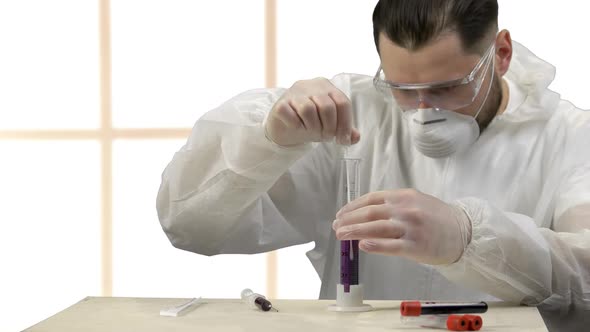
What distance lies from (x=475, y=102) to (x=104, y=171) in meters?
1.95

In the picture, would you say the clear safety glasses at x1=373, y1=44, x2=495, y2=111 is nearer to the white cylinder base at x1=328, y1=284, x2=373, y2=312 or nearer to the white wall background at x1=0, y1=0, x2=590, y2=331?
the white cylinder base at x1=328, y1=284, x2=373, y2=312

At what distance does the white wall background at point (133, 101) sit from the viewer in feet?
10.8

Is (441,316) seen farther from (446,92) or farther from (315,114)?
(446,92)

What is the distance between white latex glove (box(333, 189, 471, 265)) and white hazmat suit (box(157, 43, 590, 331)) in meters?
0.25

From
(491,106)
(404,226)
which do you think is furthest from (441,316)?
A: (491,106)

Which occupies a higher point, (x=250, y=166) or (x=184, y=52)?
(x=184, y=52)

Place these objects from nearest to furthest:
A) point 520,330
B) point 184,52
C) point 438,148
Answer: point 520,330 < point 438,148 < point 184,52

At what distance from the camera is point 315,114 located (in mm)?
1522

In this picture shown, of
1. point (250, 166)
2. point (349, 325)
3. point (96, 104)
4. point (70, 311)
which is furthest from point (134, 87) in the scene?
point (349, 325)

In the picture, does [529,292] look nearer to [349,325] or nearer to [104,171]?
[349,325]

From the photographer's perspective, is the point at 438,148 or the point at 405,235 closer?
the point at 405,235

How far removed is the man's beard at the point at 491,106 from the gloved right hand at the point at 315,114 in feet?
1.61

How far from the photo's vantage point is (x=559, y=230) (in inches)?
68.2

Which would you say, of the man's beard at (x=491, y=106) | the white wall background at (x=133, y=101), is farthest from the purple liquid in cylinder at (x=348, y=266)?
the white wall background at (x=133, y=101)
